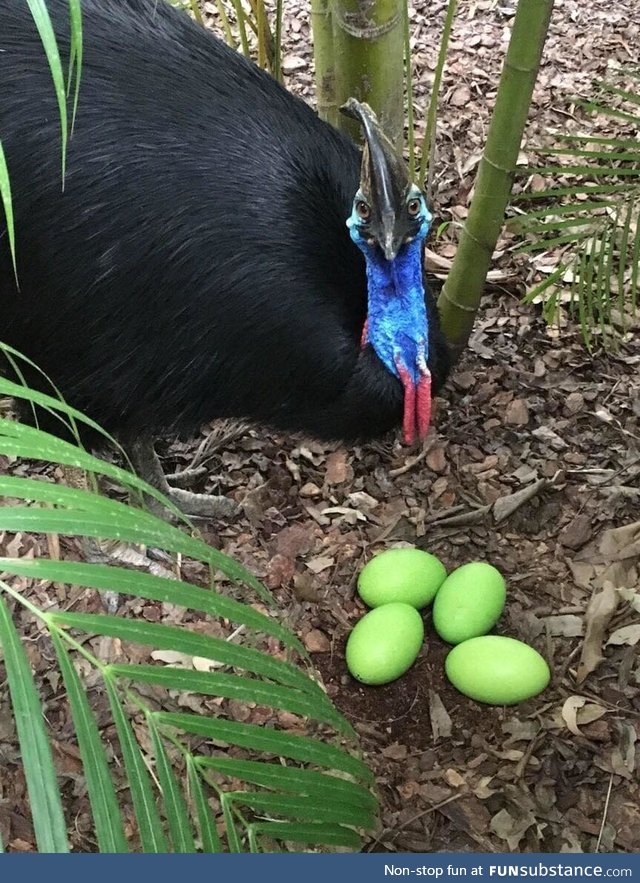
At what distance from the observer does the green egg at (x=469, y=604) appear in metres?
1.58

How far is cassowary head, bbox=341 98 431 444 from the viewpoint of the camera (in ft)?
4.02

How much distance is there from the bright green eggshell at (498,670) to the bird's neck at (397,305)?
0.48 meters

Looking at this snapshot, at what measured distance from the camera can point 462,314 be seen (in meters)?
1.86

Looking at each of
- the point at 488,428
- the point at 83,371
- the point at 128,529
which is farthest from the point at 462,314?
the point at 128,529

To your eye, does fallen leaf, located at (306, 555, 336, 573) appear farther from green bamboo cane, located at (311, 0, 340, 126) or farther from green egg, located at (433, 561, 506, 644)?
green bamboo cane, located at (311, 0, 340, 126)

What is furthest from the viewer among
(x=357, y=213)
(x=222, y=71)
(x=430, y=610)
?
(x=430, y=610)

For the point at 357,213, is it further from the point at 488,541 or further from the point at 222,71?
the point at 488,541

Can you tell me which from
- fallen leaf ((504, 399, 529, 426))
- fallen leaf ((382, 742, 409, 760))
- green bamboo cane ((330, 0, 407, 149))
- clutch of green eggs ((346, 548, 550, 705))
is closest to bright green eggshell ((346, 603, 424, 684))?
clutch of green eggs ((346, 548, 550, 705))

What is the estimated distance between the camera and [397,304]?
1.42m

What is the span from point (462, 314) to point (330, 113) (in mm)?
486

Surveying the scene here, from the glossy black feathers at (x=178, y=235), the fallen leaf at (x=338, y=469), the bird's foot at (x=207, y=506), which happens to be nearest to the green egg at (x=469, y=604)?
the glossy black feathers at (x=178, y=235)

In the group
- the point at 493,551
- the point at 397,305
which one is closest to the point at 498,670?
the point at 493,551

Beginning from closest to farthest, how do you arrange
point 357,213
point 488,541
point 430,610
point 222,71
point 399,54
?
A: point 357,213, point 222,71, point 399,54, point 430,610, point 488,541

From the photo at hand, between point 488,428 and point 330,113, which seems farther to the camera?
point 488,428
